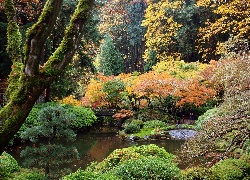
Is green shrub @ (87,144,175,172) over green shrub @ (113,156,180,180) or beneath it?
beneath

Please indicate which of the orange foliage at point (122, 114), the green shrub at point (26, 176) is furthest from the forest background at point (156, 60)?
the green shrub at point (26, 176)

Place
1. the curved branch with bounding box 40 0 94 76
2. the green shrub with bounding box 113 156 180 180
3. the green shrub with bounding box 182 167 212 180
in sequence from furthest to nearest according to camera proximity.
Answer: the green shrub with bounding box 113 156 180 180
the green shrub with bounding box 182 167 212 180
the curved branch with bounding box 40 0 94 76

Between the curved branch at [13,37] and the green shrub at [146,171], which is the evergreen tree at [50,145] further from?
the curved branch at [13,37]

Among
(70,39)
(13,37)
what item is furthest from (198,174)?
(13,37)

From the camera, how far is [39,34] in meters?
2.79

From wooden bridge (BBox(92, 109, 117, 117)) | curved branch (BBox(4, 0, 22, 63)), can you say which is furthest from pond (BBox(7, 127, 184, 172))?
curved branch (BBox(4, 0, 22, 63))

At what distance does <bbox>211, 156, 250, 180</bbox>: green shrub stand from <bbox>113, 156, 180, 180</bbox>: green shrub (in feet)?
2.95

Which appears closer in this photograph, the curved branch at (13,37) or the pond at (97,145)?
the curved branch at (13,37)

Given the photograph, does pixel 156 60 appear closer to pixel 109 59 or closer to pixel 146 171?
pixel 109 59

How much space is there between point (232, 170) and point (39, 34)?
4.24 m

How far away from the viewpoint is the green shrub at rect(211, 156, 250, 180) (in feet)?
17.5

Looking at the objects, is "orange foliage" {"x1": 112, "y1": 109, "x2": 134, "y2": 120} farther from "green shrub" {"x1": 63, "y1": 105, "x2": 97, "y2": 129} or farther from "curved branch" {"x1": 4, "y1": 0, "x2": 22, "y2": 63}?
"curved branch" {"x1": 4, "y1": 0, "x2": 22, "y2": 63}

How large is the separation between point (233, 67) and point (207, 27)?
718 inches

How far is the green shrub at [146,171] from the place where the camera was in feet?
20.2
